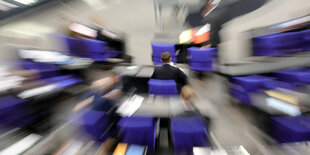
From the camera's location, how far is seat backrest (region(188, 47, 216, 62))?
183 cm

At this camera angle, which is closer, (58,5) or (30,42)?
(30,42)

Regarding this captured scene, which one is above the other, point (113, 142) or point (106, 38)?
point (106, 38)

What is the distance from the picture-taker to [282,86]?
142 centimetres

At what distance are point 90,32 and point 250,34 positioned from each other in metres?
2.63

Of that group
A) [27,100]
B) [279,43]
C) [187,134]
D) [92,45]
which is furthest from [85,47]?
[279,43]

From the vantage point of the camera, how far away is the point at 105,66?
211cm

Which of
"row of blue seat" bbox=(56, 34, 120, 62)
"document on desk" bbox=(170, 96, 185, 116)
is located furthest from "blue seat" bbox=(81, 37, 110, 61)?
"document on desk" bbox=(170, 96, 185, 116)

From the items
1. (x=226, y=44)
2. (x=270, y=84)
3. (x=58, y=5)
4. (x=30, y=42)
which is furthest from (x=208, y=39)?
(x=30, y=42)

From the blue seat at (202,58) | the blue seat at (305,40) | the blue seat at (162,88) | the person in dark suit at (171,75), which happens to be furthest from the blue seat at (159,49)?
the blue seat at (305,40)

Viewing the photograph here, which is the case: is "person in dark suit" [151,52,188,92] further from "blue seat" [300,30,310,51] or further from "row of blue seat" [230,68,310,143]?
"blue seat" [300,30,310,51]

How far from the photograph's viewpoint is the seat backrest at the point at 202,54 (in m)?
1.83

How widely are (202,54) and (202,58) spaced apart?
0.22 ft

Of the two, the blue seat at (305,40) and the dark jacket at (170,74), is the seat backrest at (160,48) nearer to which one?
the dark jacket at (170,74)

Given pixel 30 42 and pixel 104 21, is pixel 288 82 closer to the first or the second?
pixel 104 21
